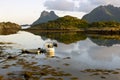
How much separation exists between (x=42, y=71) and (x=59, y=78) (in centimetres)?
637

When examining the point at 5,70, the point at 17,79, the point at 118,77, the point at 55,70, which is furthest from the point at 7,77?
the point at 118,77

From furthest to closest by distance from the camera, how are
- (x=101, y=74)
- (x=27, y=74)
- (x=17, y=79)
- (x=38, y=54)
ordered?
(x=38, y=54) → (x=101, y=74) → (x=27, y=74) → (x=17, y=79)

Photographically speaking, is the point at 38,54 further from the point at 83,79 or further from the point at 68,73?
the point at 83,79

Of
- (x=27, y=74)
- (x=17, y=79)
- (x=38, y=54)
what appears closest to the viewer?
(x=17, y=79)

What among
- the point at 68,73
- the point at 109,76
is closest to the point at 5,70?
the point at 68,73

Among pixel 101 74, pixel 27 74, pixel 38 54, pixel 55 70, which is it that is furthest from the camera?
pixel 38 54

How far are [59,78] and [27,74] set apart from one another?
17.0ft

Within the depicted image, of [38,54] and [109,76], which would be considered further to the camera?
[38,54]

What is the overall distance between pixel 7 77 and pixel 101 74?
1512 cm

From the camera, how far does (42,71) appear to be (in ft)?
141

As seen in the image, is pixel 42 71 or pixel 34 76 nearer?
pixel 34 76

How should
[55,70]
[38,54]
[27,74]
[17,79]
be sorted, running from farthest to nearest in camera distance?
[38,54], [55,70], [27,74], [17,79]

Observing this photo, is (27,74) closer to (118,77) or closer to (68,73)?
(68,73)

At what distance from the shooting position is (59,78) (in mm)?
37438
